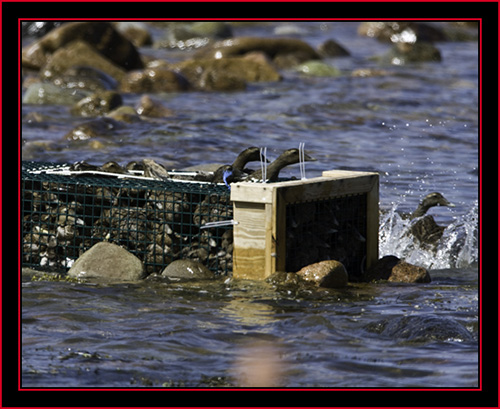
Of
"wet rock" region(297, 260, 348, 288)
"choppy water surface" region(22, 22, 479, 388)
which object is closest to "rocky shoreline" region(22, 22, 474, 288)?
"choppy water surface" region(22, 22, 479, 388)

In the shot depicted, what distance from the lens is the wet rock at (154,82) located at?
21500mm

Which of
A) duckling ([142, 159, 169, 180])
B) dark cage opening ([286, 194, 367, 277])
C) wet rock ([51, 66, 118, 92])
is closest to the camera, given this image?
dark cage opening ([286, 194, 367, 277])

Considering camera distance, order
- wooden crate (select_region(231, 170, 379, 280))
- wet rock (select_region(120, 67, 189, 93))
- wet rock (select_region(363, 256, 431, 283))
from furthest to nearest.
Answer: wet rock (select_region(120, 67, 189, 93)), wet rock (select_region(363, 256, 431, 283)), wooden crate (select_region(231, 170, 379, 280))

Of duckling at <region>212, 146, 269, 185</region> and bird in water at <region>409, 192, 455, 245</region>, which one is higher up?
duckling at <region>212, 146, 269, 185</region>

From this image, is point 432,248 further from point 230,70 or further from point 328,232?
point 230,70

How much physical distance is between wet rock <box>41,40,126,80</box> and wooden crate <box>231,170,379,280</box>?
14.7 meters

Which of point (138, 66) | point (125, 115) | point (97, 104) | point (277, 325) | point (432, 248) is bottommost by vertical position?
point (277, 325)

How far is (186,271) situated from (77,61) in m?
15.1

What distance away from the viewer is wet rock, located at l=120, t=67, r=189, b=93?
2150 centimetres

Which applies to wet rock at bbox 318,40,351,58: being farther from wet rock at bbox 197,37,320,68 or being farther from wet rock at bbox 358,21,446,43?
wet rock at bbox 358,21,446,43

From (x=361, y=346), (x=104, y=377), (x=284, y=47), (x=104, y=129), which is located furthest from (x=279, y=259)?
(x=284, y=47)

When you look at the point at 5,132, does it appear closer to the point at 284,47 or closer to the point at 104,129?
the point at 104,129

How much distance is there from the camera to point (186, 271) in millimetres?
8141

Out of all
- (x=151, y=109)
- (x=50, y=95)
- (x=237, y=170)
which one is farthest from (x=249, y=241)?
(x=50, y=95)
